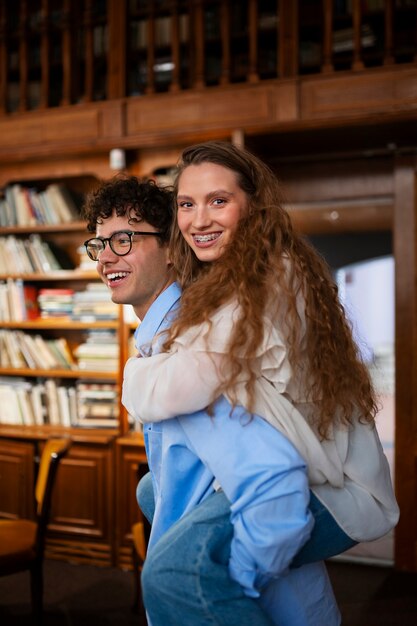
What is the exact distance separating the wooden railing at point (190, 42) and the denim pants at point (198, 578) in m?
2.86

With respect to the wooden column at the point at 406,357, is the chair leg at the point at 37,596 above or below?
below

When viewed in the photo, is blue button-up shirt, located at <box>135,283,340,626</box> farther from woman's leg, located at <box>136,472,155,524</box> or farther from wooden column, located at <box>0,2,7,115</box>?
wooden column, located at <box>0,2,7,115</box>

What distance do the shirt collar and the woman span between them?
10cm

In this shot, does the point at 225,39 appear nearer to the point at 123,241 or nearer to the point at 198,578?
the point at 123,241

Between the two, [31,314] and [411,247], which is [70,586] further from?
[411,247]

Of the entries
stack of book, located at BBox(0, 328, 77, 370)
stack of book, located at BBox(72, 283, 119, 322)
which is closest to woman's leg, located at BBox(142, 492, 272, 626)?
stack of book, located at BBox(72, 283, 119, 322)

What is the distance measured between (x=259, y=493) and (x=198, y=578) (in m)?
0.21

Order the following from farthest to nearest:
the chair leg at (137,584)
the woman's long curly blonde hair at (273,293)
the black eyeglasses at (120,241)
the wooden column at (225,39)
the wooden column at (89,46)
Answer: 1. the wooden column at (89,46)
2. the wooden column at (225,39)
3. the chair leg at (137,584)
4. the black eyeglasses at (120,241)
5. the woman's long curly blonde hair at (273,293)

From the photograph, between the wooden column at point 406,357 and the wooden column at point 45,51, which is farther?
the wooden column at point 45,51

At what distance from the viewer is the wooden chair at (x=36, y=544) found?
2846 mm

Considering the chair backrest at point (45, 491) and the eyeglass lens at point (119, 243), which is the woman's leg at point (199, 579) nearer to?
the eyeglass lens at point (119, 243)

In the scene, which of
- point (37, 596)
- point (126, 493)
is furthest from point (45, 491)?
point (126, 493)

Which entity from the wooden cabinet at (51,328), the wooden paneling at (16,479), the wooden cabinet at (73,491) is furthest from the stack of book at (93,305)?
the wooden paneling at (16,479)

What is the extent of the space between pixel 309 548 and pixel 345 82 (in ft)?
9.05
